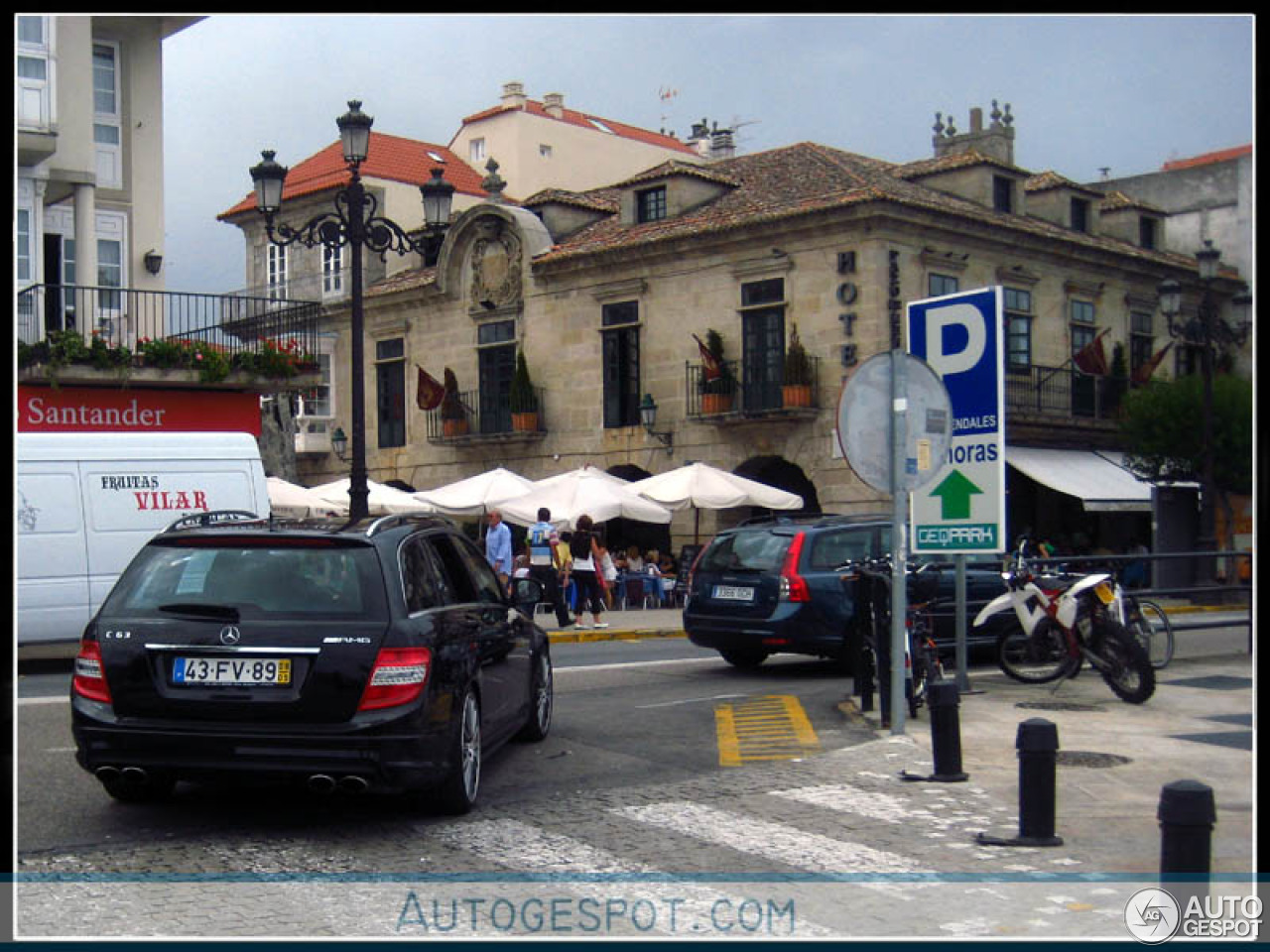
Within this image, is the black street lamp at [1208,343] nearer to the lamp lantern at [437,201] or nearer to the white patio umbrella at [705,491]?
the lamp lantern at [437,201]

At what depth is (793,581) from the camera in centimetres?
1391

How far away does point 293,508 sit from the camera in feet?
84.2

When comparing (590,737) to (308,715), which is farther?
(590,737)

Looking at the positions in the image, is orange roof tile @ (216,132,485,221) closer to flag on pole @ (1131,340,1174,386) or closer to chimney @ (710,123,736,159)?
chimney @ (710,123,736,159)

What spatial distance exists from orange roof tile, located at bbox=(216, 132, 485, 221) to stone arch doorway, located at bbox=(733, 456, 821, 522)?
15224mm

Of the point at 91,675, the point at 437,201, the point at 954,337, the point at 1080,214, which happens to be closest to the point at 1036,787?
the point at 91,675

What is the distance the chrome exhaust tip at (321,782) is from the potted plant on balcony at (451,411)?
102ft

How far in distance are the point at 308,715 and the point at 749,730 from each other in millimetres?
4524

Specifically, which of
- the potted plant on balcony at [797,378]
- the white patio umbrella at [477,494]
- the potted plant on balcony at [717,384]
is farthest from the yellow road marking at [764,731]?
the potted plant on balcony at [717,384]

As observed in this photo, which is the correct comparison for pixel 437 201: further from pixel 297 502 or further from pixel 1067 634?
pixel 1067 634

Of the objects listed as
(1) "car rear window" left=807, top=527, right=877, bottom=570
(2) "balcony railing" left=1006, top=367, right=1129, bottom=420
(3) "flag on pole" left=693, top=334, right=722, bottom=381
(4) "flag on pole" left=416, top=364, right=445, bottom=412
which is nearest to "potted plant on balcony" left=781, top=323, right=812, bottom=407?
(3) "flag on pole" left=693, top=334, right=722, bottom=381
